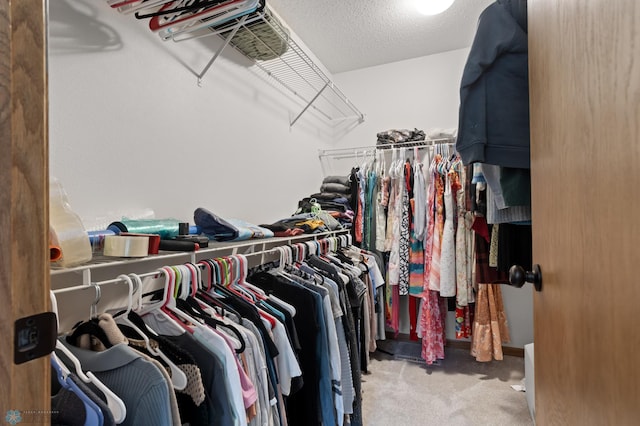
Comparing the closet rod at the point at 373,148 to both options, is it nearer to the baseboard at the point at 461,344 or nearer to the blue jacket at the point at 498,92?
the blue jacket at the point at 498,92

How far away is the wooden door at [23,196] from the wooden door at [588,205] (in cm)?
73

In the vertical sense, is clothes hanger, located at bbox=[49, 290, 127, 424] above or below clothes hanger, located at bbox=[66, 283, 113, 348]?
below

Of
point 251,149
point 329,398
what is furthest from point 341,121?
point 329,398

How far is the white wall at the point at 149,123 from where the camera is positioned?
3.22 feet

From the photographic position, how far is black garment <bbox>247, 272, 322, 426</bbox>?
3.89 ft

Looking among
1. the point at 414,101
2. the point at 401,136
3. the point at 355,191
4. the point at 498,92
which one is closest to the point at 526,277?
the point at 498,92

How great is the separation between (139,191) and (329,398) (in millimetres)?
1088

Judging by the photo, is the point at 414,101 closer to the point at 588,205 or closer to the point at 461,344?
the point at 461,344

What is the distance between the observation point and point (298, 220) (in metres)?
1.95

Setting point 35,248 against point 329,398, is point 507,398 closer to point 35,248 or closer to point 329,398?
point 329,398

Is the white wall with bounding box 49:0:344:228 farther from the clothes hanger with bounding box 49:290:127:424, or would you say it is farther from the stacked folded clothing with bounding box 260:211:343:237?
the clothes hanger with bounding box 49:290:127:424

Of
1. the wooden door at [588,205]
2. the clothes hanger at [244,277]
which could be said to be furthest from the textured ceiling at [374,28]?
the clothes hanger at [244,277]

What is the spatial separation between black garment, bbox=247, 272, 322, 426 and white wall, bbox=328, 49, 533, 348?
1809mm

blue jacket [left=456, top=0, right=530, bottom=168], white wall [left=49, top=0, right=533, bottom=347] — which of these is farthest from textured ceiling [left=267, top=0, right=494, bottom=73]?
blue jacket [left=456, top=0, right=530, bottom=168]
